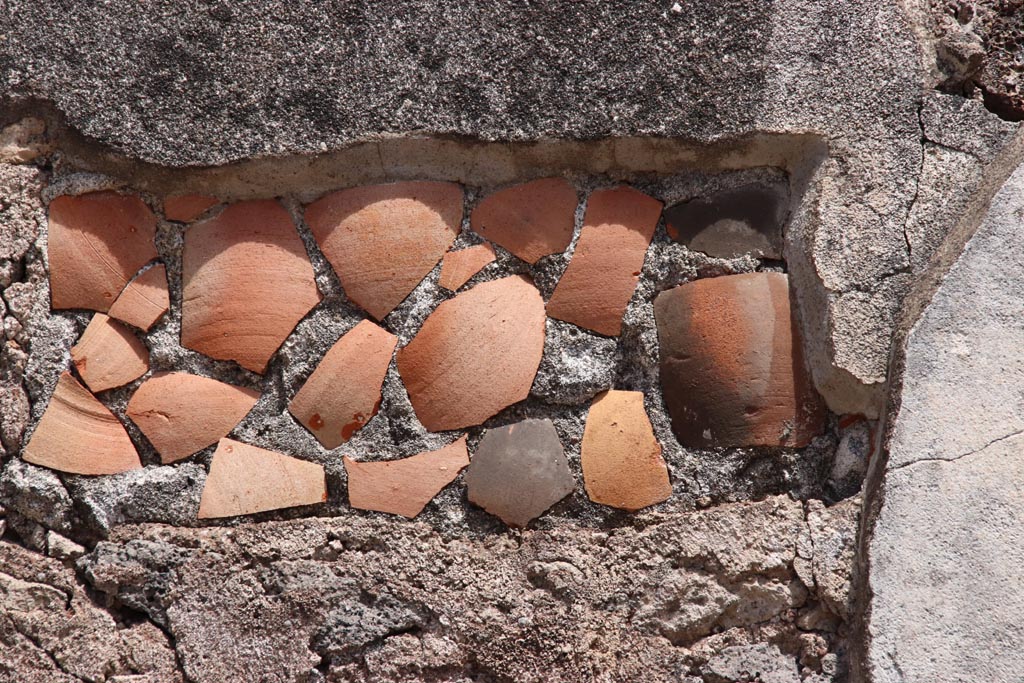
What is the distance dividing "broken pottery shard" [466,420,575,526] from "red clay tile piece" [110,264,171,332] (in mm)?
510

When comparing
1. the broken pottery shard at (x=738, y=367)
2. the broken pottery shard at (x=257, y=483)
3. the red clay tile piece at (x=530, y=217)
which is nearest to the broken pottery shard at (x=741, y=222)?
the broken pottery shard at (x=738, y=367)

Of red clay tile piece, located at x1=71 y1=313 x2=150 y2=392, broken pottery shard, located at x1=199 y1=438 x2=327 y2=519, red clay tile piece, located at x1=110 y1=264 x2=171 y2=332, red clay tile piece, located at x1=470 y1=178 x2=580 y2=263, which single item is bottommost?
broken pottery shard, located at x1=199 y1=438 x2=327 y2=519

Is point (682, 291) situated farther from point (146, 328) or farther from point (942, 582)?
point (146, 328)

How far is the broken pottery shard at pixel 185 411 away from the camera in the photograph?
1.32 m

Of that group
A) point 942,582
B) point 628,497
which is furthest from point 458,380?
point 942,582

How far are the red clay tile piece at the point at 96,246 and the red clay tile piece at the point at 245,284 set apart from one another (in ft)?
0.24

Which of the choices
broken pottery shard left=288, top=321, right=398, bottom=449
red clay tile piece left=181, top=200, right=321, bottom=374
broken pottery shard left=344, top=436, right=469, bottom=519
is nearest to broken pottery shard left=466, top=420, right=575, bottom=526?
broken pottery shard left=344, top=436, right=469, bottom=519

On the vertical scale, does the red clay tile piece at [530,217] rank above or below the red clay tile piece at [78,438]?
above

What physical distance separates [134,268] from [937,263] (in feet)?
3.70

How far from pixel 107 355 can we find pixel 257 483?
289 millimetres

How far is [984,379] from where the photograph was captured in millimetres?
1195

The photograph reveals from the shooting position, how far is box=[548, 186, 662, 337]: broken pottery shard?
134 cm

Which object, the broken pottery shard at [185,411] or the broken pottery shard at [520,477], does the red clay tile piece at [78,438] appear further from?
the broken pottery shard at [520,477]

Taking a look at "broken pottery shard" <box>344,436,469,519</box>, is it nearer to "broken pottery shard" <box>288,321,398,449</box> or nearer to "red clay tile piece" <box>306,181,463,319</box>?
"broken pottery shard" <box>288,321,398,449</box>
